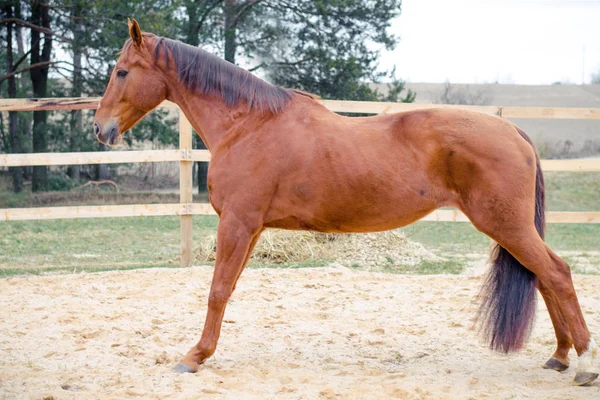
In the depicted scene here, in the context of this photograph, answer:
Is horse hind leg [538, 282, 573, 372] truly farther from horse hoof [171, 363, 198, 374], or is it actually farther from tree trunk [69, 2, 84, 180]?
tree trunk [69, 2, 84, 180]

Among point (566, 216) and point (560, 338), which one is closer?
point (560, 338)

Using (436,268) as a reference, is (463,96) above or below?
above

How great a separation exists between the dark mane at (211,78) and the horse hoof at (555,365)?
2.34 m

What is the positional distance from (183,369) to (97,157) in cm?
399

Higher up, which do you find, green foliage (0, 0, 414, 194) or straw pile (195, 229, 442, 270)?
green foliage (0, 0, 414, 194)

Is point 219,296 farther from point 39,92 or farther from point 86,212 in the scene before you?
point 39,92

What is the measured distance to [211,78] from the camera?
3924mm

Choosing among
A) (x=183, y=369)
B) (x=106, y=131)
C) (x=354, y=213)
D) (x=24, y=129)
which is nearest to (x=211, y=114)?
(x=106, y=131)

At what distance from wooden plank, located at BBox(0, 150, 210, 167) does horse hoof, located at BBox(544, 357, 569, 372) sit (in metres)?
4.24

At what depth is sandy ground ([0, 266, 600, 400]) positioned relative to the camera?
3.28m

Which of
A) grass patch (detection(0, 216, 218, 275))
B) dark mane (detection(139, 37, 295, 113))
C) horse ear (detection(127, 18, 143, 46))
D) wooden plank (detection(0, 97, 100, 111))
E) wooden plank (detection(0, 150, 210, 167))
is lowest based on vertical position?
grass patch (detection(0, 216, 218, 275))

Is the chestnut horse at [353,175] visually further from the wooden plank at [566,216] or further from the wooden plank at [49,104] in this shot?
the wooden plank at [566,216]

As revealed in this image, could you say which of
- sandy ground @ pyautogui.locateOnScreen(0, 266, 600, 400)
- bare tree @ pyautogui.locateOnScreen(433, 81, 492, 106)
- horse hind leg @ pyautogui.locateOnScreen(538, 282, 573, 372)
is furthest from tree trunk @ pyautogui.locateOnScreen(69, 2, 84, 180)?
bare tree @ pyautogui.locateOnScreen(433, 81, 492, 106)

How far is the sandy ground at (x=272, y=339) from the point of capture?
3277 millimetres
